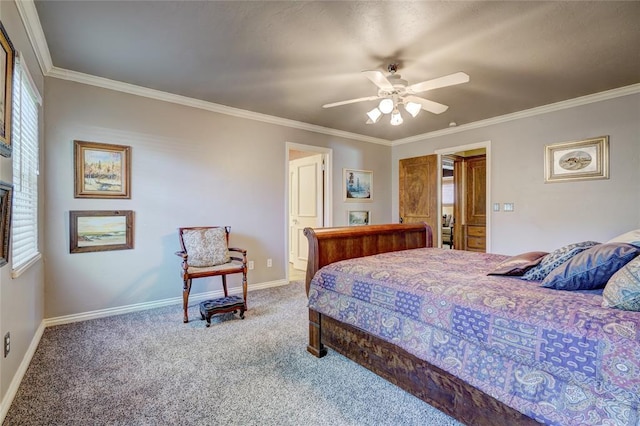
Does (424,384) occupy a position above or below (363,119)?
below

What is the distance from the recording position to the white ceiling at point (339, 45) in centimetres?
211

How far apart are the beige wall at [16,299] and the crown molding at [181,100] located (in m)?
0.38

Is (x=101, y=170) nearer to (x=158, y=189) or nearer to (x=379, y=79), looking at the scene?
(x=158, y=189)

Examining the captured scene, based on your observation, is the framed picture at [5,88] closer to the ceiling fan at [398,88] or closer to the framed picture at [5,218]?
the framed picture at [5,218]

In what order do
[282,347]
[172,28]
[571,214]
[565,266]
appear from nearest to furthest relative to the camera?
1. [565,266]
2. [172,28]
3. [282,347]
4. [571,214]

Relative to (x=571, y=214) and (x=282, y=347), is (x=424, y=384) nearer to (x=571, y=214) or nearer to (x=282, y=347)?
(x=282, y=347)

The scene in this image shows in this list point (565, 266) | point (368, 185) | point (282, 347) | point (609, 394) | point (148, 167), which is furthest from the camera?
point (368, 185)

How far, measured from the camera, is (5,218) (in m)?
1.69

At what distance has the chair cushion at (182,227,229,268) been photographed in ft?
11.0

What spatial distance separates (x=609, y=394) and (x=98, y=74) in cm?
428

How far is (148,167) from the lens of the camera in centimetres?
351

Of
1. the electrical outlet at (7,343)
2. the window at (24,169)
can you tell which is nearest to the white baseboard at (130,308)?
the window at (24,169)

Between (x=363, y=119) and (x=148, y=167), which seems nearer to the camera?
(x=148, y=167)

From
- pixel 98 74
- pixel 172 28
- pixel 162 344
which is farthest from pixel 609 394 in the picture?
pixel 98 74
